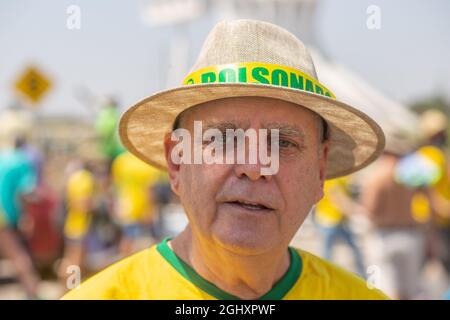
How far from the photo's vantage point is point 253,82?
183 centimetres

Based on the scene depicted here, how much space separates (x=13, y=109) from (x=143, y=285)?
6414 millimetres

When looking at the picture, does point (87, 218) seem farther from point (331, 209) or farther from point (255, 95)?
point (255, 95)

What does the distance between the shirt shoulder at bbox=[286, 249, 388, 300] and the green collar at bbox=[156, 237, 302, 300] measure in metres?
0.02

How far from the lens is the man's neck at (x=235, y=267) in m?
1.91

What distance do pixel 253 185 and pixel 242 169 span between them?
0.05 meters

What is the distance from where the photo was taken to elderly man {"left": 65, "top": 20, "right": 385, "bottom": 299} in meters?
1.80

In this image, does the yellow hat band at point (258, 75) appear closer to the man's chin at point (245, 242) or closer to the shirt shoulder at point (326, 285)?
the man's chin at point (245, 242)

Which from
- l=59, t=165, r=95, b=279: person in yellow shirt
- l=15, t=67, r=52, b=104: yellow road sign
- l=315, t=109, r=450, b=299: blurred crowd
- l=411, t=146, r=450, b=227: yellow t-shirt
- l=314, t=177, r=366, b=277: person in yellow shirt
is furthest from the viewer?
l=15, t=67, r=52, b=104: yellow road sign

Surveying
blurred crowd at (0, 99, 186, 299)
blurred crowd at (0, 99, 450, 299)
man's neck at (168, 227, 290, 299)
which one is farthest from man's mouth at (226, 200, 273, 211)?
blurred crowd at (0, 99, 186, 299)

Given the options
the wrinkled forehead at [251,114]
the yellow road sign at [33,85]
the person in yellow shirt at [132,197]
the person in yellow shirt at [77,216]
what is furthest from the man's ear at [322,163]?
the yellow road sign at [33,85]

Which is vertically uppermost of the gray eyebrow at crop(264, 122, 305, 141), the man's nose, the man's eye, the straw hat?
the straw hat

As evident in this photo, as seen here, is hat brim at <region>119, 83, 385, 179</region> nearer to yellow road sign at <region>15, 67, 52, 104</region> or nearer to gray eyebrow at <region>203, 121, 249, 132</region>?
gray eyebrow at <region>203, 121, 249, 132</region>

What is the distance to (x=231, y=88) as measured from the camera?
1.81 metres

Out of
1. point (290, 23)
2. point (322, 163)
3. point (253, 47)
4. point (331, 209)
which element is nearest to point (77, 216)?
point (331, 209)
